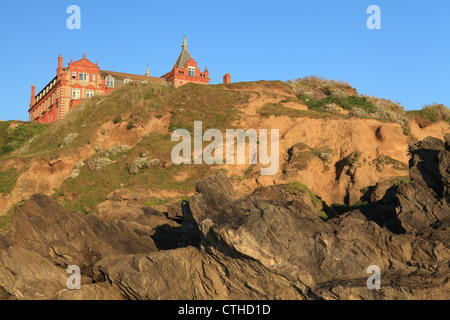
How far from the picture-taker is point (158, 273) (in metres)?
23.4

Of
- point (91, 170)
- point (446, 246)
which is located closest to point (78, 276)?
point (446, 246)

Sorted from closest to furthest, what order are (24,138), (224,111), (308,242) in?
(308,242) → (224,111) → (24,138)

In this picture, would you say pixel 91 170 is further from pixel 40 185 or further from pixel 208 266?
pixel 208 266

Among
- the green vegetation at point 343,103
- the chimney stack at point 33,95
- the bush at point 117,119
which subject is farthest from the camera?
the chimney stack at point 33,95

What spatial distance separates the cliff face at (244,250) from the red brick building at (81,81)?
3961cm

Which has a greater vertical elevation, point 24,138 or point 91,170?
point 24,138

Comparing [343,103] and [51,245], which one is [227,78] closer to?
[343,103]

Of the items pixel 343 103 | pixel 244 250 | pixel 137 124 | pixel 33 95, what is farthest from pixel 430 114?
pixel 33 95

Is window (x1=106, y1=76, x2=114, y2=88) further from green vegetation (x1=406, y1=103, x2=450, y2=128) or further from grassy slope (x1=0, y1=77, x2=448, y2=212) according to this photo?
green vegetation (x1=406, y1=103, x2=450, y2=128)

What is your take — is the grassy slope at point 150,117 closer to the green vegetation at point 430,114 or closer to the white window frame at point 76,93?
the green vegetation at point 430,114

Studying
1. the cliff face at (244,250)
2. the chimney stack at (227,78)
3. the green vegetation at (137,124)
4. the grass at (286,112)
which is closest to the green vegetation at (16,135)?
the green vegetation at (137,124)

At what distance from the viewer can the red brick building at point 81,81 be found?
68312 millimetres

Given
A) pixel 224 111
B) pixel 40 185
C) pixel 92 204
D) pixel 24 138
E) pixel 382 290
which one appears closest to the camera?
pixel 382 290
